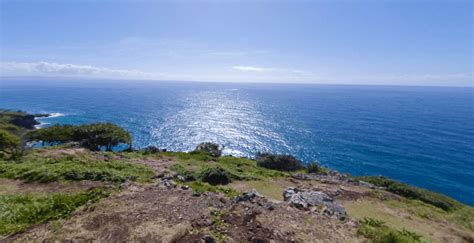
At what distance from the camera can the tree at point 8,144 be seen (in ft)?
88.7

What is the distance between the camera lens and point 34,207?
13.0 meters

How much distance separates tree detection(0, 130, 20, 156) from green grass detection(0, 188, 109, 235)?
16.8m

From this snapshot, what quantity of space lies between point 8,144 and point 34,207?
2016 centimetres

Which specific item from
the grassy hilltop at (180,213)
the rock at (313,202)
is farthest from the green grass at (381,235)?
the rock at (313,202)

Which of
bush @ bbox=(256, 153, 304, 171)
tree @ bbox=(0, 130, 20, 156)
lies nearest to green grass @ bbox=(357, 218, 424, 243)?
bush @ bbox=(256, 153, 304, 171)

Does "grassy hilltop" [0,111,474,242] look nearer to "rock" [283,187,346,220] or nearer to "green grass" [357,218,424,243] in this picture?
"green grass" [357,218,424,243]

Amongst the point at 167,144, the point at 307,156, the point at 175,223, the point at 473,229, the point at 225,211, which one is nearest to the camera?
the point at 175,223

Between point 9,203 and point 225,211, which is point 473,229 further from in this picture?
point 9,203

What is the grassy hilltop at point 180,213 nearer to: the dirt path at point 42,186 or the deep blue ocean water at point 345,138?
the dirt path at point 42,186

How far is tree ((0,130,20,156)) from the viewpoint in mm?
27031

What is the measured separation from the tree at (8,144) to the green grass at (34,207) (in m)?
16.8

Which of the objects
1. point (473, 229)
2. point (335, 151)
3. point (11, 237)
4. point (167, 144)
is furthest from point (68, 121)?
point (473, 229)

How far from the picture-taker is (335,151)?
218 ft

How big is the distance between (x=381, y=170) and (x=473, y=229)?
3564cm
